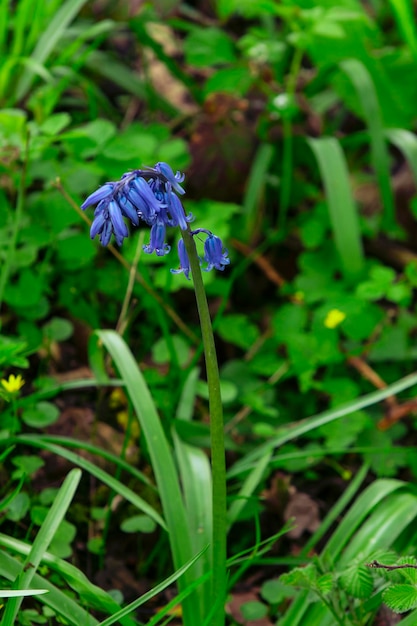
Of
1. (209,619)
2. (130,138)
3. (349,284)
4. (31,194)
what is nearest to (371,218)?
(349,284)

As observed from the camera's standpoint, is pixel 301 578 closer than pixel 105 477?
Yes

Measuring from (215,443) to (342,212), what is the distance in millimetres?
1702

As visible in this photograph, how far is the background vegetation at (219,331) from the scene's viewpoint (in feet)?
6.80

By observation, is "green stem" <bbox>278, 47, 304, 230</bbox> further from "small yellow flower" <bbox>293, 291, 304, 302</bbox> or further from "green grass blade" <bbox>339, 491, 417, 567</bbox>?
"green grass blade" <bbox>339, 491, 417, 567</bbox>

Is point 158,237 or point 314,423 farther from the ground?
point 158,237

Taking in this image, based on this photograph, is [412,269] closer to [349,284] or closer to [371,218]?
[349,284]

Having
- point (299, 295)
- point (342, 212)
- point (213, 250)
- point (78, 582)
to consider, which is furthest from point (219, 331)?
point (213, 250)

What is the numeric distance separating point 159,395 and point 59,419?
350 millimetres

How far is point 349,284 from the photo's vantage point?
3.16 metres

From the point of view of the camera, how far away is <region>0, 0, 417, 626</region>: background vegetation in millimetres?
2072

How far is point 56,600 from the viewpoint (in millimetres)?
1787

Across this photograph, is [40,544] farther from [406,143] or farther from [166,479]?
[406,143]

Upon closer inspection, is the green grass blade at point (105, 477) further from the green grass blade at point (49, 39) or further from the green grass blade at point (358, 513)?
the green grass blade at point (49, 39)

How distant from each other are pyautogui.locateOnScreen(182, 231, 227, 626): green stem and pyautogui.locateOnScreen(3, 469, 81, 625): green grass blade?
0.38 meters
